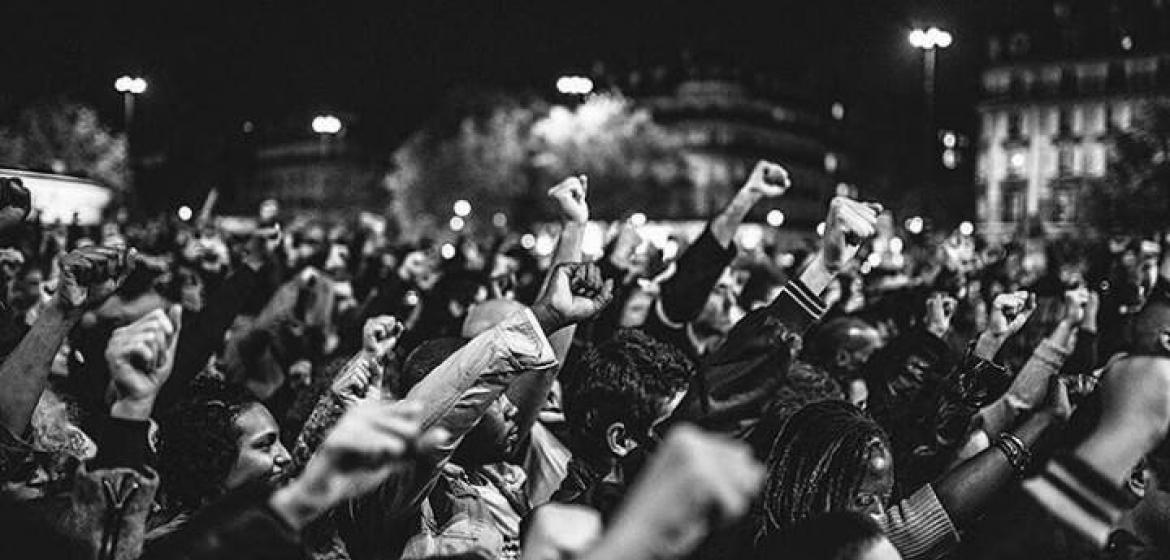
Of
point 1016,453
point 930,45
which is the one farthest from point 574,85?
point 1016,453

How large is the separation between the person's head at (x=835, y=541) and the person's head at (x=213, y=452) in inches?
79.5

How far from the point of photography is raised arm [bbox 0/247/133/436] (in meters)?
4.23

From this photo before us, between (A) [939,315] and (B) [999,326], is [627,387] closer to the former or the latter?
(B) [999,326]

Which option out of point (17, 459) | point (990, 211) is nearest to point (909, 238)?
point (17, 459)

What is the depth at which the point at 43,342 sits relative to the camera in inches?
168

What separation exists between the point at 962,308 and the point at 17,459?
223 inches

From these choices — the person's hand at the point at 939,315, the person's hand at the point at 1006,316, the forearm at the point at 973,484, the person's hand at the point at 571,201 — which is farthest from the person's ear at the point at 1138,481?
the person's hand at the point at 571,201

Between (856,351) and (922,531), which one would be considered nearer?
(922,531)

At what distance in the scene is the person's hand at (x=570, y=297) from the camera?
171 inches

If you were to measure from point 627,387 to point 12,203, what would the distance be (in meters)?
2.59

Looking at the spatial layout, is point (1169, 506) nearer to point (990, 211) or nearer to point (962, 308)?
point (962, 308)

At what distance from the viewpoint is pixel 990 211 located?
11150 centimetres

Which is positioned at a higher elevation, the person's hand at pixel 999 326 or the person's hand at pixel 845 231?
the person's hand at pixel 845 231

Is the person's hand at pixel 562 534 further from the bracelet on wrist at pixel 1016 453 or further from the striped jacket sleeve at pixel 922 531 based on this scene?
the bracelet on wrist at pixel 1016 453
